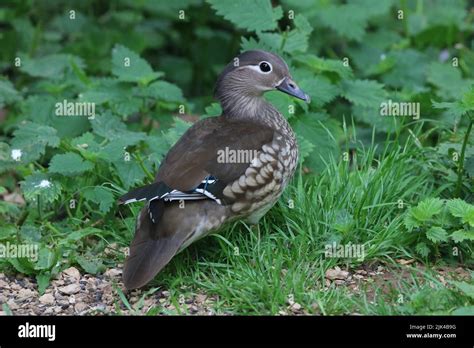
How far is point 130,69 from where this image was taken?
6.32 meters

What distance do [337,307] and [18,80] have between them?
4.19 metres

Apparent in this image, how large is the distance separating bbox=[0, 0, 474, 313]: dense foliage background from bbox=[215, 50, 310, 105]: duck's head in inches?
16.6

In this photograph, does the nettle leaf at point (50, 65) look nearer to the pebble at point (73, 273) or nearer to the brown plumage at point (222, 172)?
the brown plumage at point (222, 172)

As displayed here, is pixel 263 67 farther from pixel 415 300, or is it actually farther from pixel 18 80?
pixel 18 80

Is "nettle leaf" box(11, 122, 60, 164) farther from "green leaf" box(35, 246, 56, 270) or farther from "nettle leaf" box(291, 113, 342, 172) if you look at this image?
"nettle leaf" box(291, 113, 342, 172)

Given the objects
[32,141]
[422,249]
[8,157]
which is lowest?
[422,249]

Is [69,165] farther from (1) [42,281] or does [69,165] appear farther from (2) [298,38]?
(2) [298,38]

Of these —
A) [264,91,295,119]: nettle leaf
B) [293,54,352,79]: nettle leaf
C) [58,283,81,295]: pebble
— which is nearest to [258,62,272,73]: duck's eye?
[264,91,295,119]: nettle leaf

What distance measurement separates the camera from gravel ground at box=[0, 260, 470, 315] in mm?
4691

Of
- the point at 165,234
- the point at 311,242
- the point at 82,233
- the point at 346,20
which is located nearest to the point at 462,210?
the point at 311,242

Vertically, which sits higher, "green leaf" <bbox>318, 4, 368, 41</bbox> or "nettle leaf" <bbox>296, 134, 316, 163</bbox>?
"green leaf" <bbox>318, 4, 368, 41</bbox>

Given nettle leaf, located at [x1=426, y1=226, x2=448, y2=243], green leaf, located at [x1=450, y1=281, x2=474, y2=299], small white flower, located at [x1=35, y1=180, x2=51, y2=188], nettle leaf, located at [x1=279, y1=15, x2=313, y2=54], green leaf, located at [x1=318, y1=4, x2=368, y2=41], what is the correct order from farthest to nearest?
green leaf, located at [x1=318, y1=4, x2=368, y2=41], nettle leaf, located at [x1=279, y1=15, x2=313, y2=54], small white flower, located at [x1=35, y1=180, x2=51, y2=188], nettle leaf, located at [x1=426, y1=226, x2=448, y2=243], green leaf, located at [x1=450, y1=281, x2=474, y2=299]

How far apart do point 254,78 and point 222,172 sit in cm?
79

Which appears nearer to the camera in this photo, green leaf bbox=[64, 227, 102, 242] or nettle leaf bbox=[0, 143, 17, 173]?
green leaf bbox=[64, 227, 102, 242]
